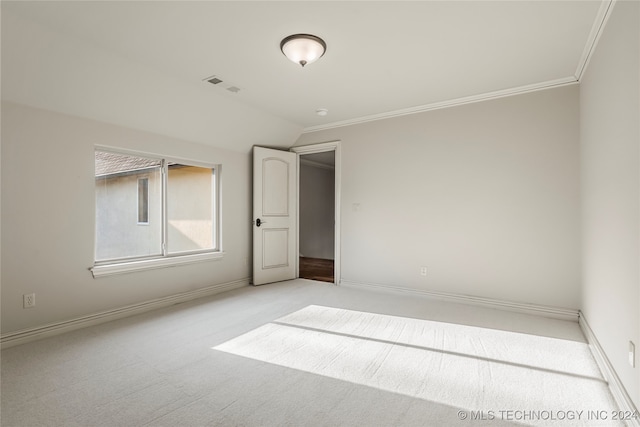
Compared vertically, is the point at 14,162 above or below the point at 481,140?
below

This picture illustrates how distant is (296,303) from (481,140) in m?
3.00

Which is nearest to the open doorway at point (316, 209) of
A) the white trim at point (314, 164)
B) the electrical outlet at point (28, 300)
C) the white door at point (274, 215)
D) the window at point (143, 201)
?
the white trim at point (314, 164)

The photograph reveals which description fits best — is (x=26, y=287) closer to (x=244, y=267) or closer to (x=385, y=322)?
(x=244, y=267)

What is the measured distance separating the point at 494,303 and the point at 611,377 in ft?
5.48

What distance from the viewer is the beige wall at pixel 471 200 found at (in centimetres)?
327

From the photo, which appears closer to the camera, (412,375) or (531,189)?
(412,375)

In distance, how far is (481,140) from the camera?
3688 millimetres

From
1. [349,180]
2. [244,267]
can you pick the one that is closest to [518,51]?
[349,180]

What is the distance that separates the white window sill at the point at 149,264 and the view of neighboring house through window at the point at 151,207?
12 centimetres

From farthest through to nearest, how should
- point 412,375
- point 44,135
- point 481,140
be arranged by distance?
point 481,140
point 44,135
point 412,375

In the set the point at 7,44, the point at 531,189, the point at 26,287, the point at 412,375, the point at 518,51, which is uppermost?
the point at 518,51

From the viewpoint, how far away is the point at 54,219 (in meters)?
2.80

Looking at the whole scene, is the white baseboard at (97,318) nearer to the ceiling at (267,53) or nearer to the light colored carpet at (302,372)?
the light colored carpet at (302,372)

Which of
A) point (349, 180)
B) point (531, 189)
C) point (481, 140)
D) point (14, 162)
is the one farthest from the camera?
point (349, 180)
